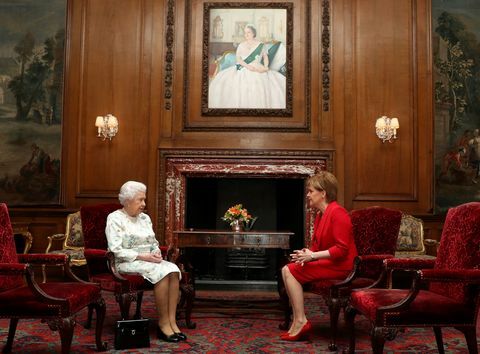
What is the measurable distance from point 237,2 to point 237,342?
5.44 m

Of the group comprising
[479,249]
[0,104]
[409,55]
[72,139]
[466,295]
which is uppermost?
[409,55]

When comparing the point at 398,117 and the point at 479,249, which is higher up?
the point at 398,117

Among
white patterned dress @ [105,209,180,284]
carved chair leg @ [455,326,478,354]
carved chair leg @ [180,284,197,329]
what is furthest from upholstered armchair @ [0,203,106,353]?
carved chair leg @ [455,326,478,354]

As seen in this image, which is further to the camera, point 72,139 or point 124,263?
point 72,139

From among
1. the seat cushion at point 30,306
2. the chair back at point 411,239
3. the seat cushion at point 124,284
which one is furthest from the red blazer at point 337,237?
the chair back at point 411,239

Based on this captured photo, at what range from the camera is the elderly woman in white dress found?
447cm

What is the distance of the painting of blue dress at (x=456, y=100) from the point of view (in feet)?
26.2

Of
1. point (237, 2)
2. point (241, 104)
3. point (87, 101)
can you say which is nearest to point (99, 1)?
point (87, 101)

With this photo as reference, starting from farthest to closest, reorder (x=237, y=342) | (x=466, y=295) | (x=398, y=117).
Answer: (x=398, y=117) < (x=237, y=342) < (x=466, y=295)

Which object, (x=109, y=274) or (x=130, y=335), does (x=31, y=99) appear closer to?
(x=109, y=274)

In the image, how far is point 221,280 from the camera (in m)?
8.27

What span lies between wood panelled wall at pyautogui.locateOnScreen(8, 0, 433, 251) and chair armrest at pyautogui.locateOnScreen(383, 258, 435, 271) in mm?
3903

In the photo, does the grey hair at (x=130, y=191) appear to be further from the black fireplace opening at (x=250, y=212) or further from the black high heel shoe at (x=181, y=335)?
the black fireplace opening at (x=250, y=212)

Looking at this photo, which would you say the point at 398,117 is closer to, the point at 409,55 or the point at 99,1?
the point at 409,55
